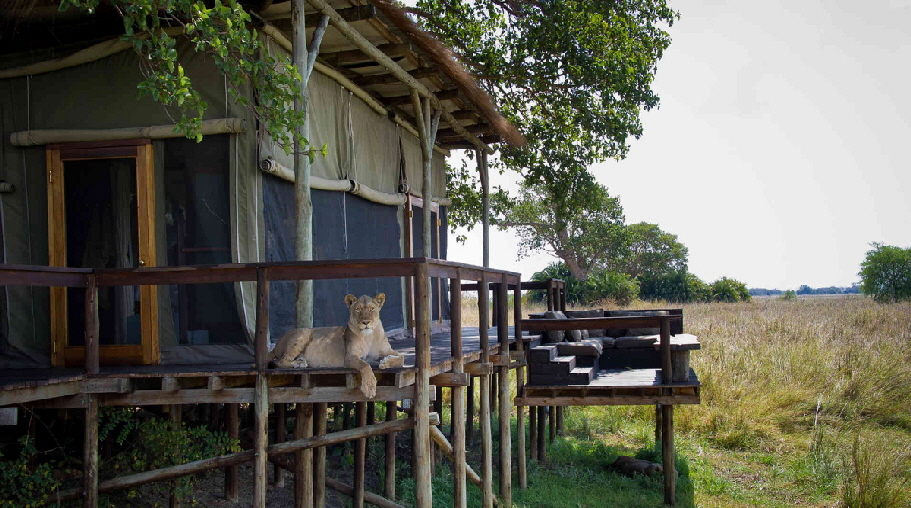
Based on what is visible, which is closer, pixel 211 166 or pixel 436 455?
pixel 211 166

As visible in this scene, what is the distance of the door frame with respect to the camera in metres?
6.77

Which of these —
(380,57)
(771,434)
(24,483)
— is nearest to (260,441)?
(24,483)

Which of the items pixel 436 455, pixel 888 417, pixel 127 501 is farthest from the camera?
pixel 888 417

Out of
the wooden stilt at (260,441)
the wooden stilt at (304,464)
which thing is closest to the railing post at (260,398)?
the wooden stilt at (260,441)

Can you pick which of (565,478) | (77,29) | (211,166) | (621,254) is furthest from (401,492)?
(621,254)

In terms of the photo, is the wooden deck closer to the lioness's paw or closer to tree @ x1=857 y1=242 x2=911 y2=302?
the lioness's paw

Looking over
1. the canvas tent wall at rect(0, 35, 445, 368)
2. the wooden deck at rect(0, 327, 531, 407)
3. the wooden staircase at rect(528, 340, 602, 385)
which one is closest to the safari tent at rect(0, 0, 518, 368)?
the canvas tent wall at rect(0, 35, 445, 368)

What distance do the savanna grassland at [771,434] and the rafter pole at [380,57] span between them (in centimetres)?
435

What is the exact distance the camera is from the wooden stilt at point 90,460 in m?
5.67

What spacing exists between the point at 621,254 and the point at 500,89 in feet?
74.9

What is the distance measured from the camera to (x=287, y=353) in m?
5.77

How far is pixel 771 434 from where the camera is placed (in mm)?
11078

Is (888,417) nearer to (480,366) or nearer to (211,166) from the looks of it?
(480,366)

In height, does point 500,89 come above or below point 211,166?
above
